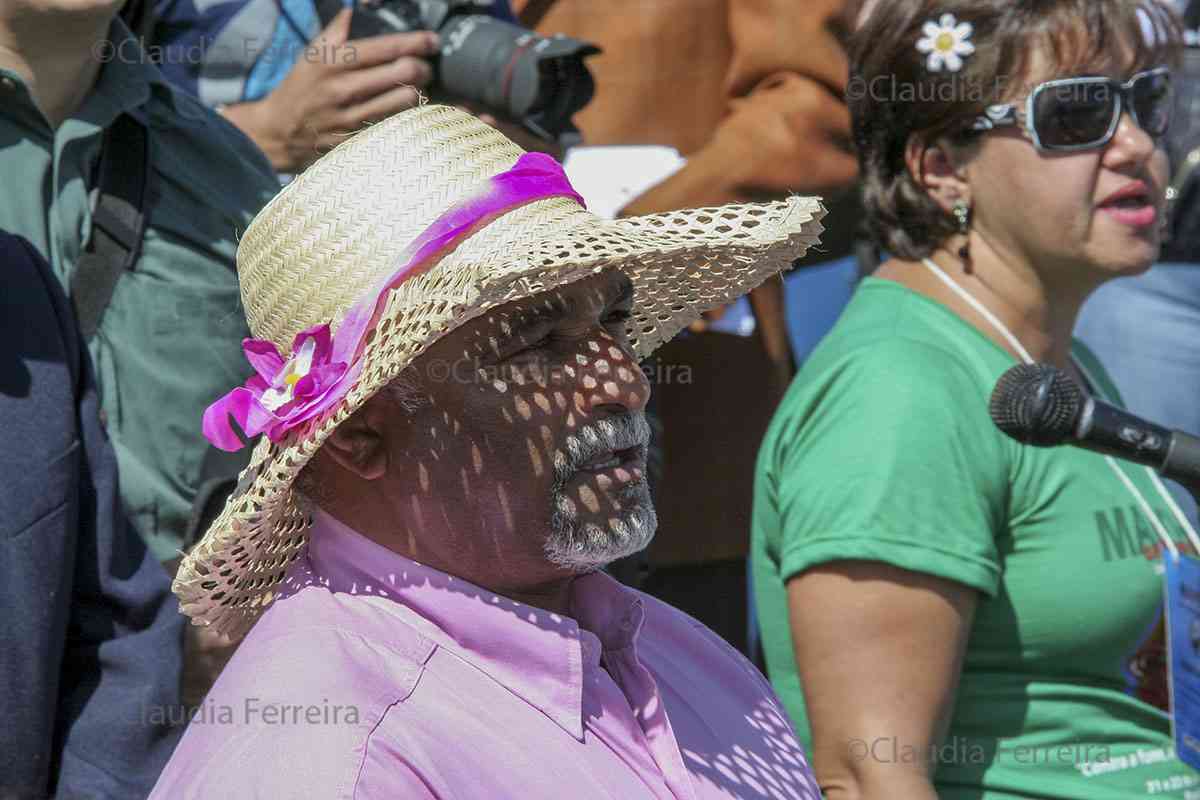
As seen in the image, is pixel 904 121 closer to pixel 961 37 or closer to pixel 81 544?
pixel 961 37

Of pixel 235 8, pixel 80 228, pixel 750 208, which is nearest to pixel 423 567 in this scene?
pixel 750 208

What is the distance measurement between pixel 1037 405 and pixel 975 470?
471 mm

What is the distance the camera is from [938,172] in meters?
3.05

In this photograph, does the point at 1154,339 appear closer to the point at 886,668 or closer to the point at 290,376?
the point at 886,668

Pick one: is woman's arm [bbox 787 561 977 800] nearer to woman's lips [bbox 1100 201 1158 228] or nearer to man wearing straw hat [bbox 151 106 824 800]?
man wearing straw hat [bbox 151 106 824 800]

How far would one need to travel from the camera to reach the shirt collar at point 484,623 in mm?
1797

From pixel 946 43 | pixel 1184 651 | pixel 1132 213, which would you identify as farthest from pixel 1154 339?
pixel 1184 651

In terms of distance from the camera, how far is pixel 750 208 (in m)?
2.06

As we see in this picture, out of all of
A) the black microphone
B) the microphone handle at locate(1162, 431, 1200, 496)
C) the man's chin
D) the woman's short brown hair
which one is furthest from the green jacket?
the microphone handle at locate(1162, 431, 1200, 496)

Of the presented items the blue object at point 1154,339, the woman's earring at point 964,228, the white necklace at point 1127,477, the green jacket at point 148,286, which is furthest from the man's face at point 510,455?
the blue object at point 1154,339

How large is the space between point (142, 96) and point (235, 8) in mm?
648

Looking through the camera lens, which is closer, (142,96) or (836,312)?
(142,96)

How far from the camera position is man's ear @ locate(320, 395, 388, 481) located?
6.11ft

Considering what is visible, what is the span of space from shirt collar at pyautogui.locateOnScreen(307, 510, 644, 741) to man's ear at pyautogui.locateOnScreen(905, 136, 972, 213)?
1441 millimetres
